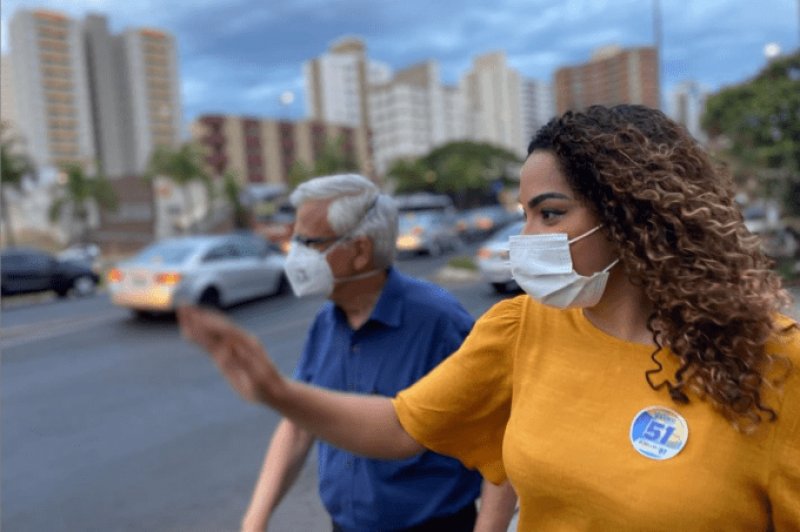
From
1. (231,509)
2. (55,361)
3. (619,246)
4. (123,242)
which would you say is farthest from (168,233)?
(619,246)

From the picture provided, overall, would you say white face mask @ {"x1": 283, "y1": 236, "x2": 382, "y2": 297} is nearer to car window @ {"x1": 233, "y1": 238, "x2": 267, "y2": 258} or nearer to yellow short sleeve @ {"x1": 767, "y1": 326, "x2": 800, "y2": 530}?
yellow short sleeve @ {"x1": 767, "y1": 326, "x2": 800, "y2": 530}

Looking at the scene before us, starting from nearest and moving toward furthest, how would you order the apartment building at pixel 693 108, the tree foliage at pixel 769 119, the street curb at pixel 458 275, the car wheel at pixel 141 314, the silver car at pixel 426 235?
the apartment building at pixel 693 108, the car wheel at pixel 141 314, the tree foliage at pixel 769 119, the street curb at pixel 458 275, the silver car at pixel 426 235

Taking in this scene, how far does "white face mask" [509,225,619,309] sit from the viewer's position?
1446mm

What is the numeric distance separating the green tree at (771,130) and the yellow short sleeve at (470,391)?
12.7 metres

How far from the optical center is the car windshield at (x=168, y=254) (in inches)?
476

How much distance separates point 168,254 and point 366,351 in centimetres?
1093

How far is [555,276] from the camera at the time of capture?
57.8 inches

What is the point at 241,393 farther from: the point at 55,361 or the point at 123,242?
the point at 123,242

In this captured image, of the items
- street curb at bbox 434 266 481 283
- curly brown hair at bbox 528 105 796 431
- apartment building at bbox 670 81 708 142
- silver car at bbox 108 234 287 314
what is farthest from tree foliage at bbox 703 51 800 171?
curly brown hair at bbox 528 105 796 431

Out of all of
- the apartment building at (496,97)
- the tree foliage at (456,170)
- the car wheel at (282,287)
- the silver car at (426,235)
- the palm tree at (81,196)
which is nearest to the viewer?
the car wheel at (282,287)

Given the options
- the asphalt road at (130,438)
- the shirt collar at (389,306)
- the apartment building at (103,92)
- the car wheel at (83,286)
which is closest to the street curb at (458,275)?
the asphalt road at (130,438)

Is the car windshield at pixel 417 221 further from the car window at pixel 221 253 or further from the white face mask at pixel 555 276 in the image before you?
the white face mask at pixel 555 276

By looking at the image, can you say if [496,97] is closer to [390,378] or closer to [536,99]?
[536,99]

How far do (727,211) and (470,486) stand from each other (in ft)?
3.65
